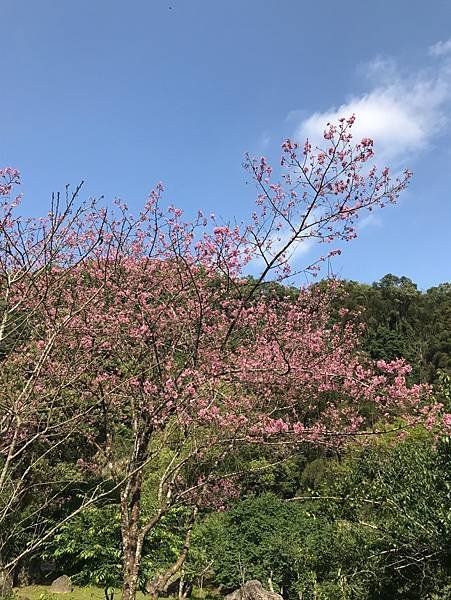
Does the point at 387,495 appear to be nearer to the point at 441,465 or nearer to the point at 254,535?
the point at 441,465

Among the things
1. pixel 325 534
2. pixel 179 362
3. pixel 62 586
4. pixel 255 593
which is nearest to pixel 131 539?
pixel 179 362

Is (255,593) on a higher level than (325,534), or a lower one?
lower

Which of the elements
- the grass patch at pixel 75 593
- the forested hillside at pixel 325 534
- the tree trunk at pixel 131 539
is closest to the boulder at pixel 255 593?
the forested hillside at pixel 325 534

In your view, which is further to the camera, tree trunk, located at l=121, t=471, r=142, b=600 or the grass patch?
the grass patch

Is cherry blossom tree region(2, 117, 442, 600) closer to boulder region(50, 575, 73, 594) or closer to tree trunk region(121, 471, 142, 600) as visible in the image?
tree trunk region(121, 471, 142, 600)

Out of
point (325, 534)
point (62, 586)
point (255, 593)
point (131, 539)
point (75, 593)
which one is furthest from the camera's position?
point (62, 586)

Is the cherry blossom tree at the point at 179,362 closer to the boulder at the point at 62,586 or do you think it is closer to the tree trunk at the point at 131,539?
the tree trunk at the point at 131,539

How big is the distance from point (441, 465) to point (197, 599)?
48.6 ft

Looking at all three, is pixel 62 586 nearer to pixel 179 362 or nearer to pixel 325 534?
pixel 325 534

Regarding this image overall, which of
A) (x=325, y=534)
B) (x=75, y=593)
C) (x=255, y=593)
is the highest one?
(x=325, y=534)

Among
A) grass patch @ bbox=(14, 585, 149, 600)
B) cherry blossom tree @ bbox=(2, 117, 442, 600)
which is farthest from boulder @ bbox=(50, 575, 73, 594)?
cherry blossom tree @ bbox=(2, 117, 442, 600)

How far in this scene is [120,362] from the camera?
5.41 metres

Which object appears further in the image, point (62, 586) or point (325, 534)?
point (62, 586)

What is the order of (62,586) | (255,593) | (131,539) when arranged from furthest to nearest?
(62,586), (255,593), (131,539)
